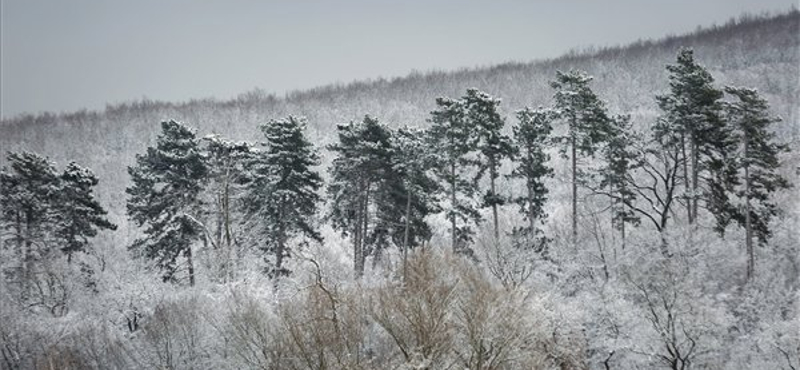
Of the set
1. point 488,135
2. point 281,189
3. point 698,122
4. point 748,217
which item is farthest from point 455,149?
point 748,217

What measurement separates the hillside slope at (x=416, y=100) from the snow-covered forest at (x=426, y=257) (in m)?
54.5

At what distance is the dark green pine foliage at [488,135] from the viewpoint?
122 feet

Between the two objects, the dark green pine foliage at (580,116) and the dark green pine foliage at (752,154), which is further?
the dark green pine foliage at (580,116)

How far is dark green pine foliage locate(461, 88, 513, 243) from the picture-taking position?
122 feet

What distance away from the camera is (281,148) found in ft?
122

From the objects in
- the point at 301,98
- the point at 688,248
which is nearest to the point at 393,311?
the point at 688,248

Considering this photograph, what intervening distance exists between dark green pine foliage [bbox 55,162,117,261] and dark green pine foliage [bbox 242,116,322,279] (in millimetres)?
9544

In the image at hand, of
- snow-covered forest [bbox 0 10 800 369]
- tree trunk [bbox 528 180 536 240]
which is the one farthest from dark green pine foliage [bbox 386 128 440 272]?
tree trunk [bbox 528 180 536 240]

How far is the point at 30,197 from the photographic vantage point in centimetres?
3841

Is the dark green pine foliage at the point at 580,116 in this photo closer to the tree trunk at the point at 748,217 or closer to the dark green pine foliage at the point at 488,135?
the dark green pine foliage at the point at 488,135

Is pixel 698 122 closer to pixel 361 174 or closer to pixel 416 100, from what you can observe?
pixel 361 174

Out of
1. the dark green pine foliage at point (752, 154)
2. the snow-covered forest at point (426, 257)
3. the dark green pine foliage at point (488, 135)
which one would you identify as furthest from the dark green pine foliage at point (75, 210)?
the dark green pine foliage at point (752, 154)

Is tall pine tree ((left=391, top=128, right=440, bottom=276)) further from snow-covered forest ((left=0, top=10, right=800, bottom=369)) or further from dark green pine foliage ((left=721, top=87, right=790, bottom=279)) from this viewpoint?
dark green pine foliage ((left=721, top=87, right=790, bottom=279))

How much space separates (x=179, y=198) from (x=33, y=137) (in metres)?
98.5
